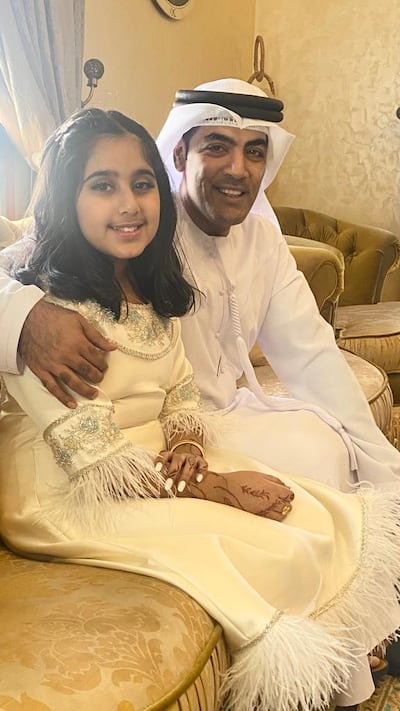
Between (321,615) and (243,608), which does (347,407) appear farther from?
(243,608)

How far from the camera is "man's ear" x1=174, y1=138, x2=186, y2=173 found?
1.86 meters

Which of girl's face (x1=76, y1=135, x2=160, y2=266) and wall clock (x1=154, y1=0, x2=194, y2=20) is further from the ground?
wall clock (x1=154, y1=0, x2=194, y2=20)

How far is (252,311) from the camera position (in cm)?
192

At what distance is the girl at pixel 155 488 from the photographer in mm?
1122

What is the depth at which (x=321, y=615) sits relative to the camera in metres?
1.23

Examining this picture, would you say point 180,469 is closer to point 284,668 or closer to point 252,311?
point 284,668

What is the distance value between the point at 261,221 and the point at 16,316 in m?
0.88

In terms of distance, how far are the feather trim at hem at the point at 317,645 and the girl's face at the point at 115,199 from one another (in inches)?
24.9

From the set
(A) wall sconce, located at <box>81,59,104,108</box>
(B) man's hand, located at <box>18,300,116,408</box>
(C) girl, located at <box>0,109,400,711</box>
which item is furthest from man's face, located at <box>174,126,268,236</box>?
(A) wall sconce, located at <box>81,59,104,108</box>

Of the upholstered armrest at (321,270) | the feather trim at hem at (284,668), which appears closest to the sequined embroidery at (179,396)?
the feather trim at hem at (284,668)

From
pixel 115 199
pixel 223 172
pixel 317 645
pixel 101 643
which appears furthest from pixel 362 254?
pixel 101 643

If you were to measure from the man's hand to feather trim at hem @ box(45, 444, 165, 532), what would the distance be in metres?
0.11

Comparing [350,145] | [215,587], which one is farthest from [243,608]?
[350,145]

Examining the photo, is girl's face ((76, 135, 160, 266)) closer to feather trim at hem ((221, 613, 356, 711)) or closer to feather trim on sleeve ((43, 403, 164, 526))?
feather trim on sleeve ((43, 403, 164, 526))
